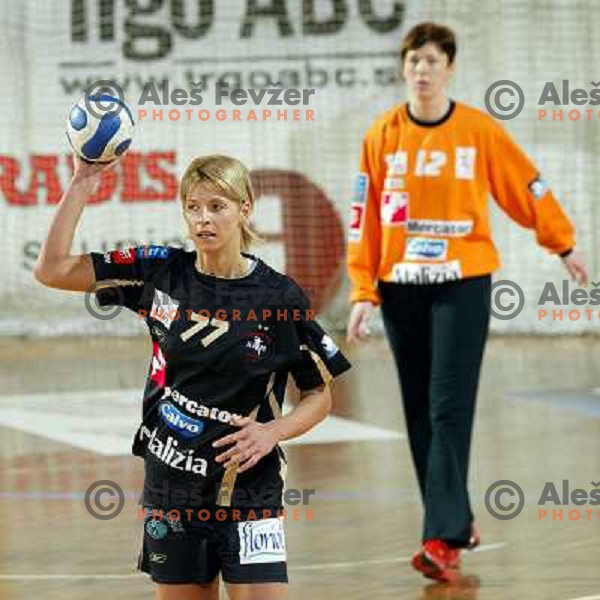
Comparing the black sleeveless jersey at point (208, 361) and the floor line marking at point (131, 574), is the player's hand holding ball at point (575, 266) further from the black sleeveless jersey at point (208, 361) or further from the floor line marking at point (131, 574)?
the black sleeveless jersey at point (208, 361)

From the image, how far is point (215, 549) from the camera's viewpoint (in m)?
5.40

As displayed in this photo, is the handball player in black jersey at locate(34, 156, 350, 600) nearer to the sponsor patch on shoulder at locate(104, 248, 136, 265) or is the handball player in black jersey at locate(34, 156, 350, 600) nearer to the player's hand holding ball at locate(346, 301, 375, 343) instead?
the sponsor patch on shoulder at locate(104, 248, 136, 265)

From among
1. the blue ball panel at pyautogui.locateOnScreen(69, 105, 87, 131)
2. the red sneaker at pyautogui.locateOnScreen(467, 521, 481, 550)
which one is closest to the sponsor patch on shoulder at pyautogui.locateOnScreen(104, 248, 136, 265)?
the blue ball panel at pyautogui.locateOnScreen(69, 105, 87, 131)

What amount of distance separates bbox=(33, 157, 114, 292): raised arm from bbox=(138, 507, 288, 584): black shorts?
70cm

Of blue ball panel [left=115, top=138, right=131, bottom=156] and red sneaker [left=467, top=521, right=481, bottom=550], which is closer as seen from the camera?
blue ball panel [left=115, top=138, right=131, bottom=156]

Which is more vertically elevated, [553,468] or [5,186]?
[5,186]

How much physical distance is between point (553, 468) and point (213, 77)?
791 cm

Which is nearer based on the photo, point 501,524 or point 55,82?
point 501,524

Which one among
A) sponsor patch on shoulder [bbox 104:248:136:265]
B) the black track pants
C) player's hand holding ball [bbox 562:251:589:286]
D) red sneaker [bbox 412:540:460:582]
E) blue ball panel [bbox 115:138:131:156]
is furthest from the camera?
player's hand holding ball [bbox 562:251:589:286]

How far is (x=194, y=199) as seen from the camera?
5340mm

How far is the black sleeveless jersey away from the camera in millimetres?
5359

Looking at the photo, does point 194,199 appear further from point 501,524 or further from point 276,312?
point 501,524

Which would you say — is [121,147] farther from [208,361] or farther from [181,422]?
[181,422]

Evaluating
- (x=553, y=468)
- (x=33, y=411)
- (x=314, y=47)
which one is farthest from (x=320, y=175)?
(x=553, y=468)
